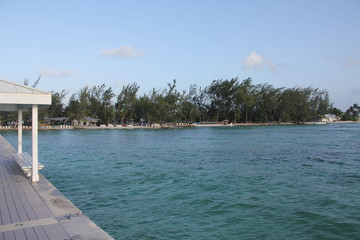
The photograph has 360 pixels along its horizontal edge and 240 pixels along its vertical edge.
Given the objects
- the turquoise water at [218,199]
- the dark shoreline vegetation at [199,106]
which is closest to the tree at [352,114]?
the dark shoreline vegetation at [199,106]

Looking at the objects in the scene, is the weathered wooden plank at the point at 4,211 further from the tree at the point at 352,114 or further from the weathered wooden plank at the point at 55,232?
the tree at the point at 352,114

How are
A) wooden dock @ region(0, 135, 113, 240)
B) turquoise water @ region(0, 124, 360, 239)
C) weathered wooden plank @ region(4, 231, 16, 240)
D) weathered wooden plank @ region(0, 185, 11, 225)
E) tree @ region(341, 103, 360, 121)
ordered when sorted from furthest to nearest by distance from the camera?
tree @ region(341, 103, 360, 121)
turquoise water @ region(0, 124, 360, 239)
weathered wooden plank @ region(0, 185, 11, 225)
wooden dock @ region(0, 135, 113, 240)
weathered wooden plank @ region(4, 231, 16, 240)

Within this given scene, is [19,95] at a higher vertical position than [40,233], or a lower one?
higher

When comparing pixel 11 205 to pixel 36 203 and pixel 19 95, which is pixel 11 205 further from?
pixel 19 95

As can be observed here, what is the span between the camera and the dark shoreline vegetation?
229 feet

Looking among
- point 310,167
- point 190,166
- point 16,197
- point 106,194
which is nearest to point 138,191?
point 106,194

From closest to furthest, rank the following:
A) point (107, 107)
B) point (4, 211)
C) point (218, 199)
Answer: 1. point (4, 211)
2. point (218, 199)
3. point (107, 107)

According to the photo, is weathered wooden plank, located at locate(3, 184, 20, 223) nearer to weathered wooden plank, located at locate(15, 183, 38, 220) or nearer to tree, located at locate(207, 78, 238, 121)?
weathered wooden plank, located at locate(15, 183, 38, 220)

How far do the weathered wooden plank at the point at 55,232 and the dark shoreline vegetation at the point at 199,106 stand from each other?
203ft

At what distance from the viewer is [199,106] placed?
89812mm

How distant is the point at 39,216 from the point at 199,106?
280 ft

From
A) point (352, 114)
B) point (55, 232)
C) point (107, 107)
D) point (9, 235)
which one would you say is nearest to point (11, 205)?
point (9, 235)

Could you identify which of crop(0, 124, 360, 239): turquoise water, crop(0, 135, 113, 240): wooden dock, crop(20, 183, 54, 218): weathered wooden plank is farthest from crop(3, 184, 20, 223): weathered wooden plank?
crop(0, 124, 360, 239): turquoise water

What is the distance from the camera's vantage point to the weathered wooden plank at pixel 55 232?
→ 4.18 meters
